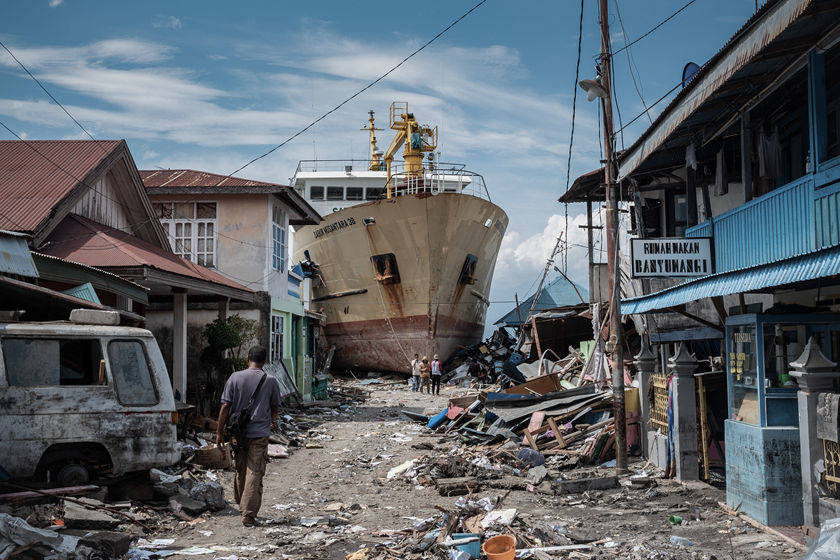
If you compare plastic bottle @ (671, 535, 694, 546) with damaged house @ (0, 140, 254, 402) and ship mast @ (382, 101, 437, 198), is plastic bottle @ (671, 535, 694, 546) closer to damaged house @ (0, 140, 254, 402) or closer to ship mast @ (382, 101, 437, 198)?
damaged house @ (0, 140, 254, 402)

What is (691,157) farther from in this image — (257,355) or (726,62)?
(257,355)

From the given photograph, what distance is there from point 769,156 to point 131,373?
26.3ft

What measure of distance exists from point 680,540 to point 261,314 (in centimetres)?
1354

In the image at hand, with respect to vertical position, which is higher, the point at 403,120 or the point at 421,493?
the point at 403,120

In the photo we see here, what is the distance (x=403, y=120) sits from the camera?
33500 mm

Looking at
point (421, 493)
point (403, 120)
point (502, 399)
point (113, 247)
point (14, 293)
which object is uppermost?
point (403, 120)

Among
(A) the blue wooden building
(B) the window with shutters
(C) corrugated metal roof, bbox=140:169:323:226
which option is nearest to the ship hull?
(C) corrugated metal roof, bbox=140:169:323:226

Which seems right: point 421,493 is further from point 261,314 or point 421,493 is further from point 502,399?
point 261,314

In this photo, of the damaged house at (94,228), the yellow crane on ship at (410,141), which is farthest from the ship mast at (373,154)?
the damaged house at (94,228)

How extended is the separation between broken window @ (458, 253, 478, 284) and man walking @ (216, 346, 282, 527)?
22.5 metres

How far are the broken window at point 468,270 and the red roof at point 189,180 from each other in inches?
482

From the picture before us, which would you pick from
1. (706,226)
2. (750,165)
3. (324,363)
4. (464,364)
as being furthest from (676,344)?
(324,363)

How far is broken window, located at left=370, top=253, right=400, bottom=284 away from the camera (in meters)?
29.1

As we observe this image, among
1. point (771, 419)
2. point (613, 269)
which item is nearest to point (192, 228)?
point (613, 269)
